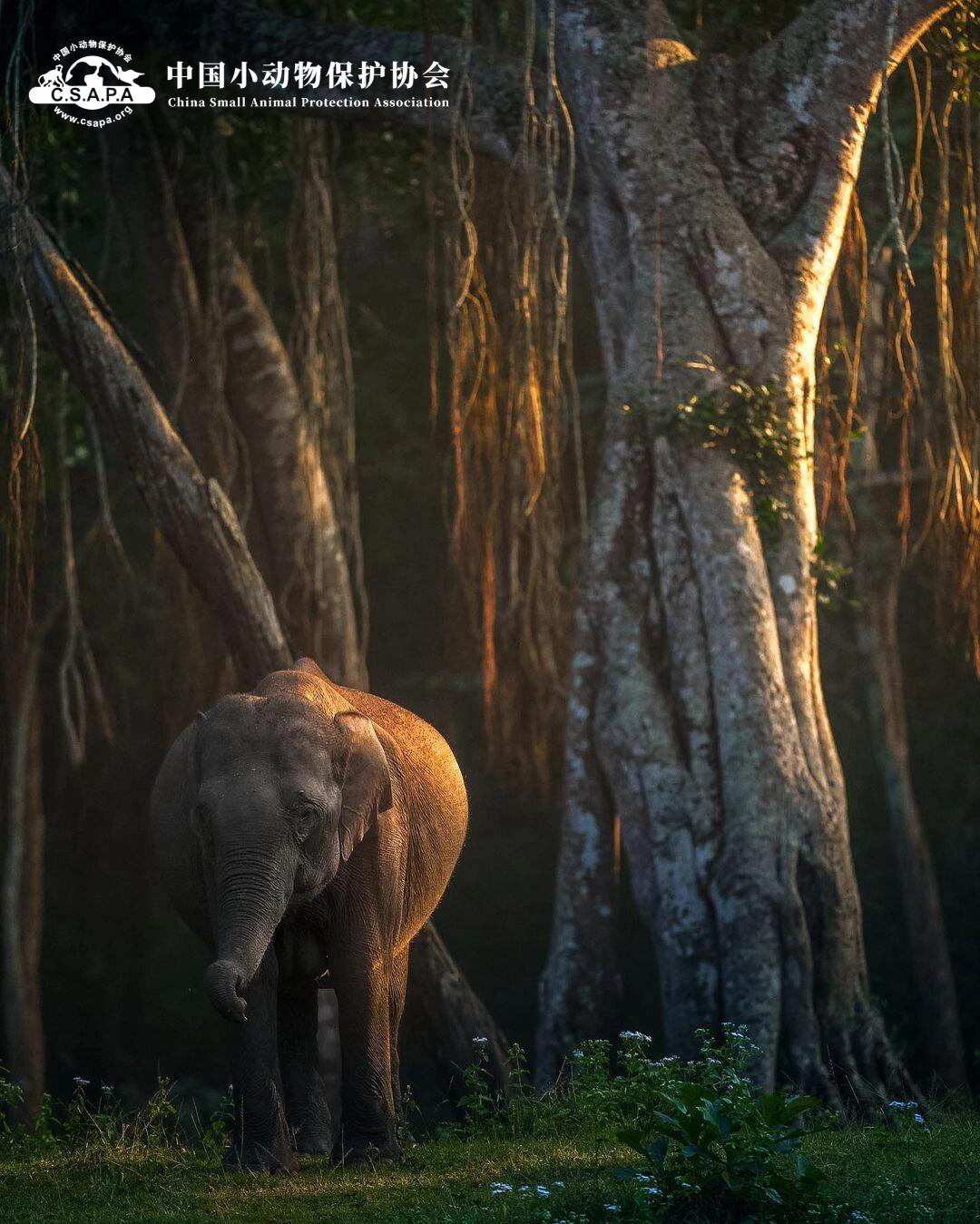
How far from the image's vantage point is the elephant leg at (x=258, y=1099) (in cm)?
542

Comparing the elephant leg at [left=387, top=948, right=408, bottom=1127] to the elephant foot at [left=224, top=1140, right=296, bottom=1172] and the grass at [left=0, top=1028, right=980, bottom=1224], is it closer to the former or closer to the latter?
the grass at [left=0, top=1028, right=980, bottom=1224]

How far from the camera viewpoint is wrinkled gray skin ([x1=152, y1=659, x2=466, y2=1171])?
17.1ft

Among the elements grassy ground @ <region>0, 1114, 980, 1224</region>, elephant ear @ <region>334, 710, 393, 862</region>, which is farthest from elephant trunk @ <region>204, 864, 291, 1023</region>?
grassy ground @ <region>0, 1114, 980, 1224</region>

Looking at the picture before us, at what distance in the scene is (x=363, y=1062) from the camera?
568 centimetres

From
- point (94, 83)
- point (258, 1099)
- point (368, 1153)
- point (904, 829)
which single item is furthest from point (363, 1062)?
point (904, 829)

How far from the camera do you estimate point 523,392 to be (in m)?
7.75

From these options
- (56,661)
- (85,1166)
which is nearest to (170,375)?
(56,661)

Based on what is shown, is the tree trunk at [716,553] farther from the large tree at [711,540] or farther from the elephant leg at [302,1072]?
the elephant leg at [302,1072]

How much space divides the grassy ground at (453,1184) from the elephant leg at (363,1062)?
0.11m

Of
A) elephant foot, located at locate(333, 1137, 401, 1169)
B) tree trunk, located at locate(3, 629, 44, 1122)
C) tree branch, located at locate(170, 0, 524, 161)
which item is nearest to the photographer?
elephant foot, located at locate(333, 1137, 401, 1169)

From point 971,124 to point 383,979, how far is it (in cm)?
592

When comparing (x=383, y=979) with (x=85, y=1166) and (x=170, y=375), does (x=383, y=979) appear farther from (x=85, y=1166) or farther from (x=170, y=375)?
(x=170, y=375)

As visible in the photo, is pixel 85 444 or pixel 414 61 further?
pixel 85 444

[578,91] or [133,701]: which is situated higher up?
[578,91]
